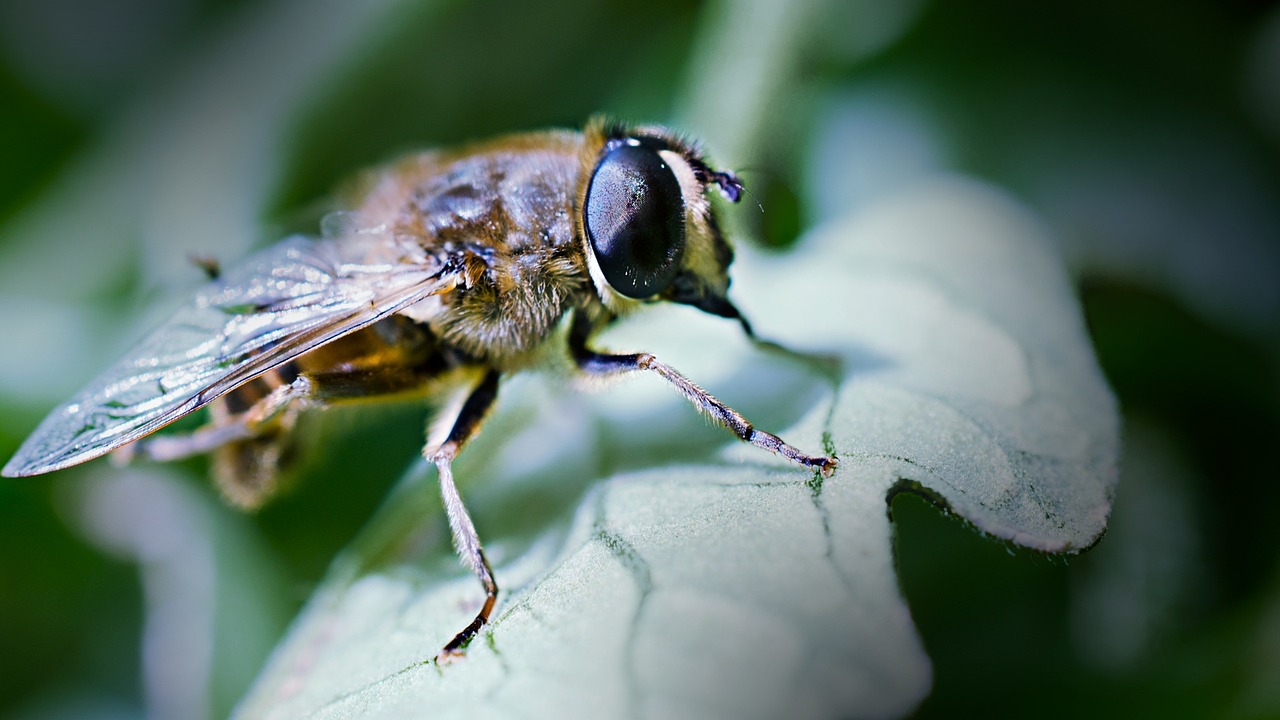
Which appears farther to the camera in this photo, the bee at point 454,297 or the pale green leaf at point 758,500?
the bee at point 454,297

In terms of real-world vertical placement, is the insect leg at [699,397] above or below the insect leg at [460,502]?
above

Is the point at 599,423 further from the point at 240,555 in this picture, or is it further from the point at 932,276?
the point at 240,555

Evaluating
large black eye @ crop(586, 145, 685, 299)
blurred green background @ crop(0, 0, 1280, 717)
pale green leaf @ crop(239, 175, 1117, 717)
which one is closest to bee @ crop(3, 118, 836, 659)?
large black eye @ crop(586, 145, 685, 299)

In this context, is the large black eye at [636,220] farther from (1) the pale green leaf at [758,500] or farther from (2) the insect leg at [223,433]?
(2) the insect leg at [223,433]

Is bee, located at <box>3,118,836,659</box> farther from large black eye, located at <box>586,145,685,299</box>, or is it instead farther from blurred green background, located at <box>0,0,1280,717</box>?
blurred green background, located at <box>0,0,1280,717</box>

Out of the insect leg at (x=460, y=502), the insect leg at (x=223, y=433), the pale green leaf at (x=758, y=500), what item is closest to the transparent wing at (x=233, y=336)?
the insect leg at (x=223, y=433)

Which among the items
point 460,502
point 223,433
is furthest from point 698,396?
point 223,433

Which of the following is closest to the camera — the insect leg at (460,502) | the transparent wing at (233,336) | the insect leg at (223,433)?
the insect leg at (460,502)
